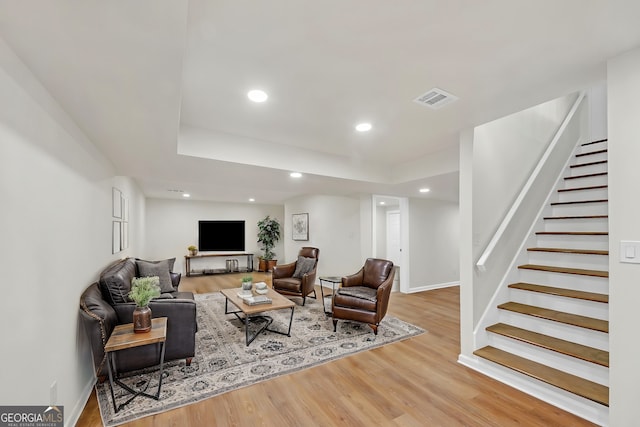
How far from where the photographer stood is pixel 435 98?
2275 millimetres

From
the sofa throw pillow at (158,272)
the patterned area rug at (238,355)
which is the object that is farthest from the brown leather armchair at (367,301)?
the sofa throw pillow at (158,272)

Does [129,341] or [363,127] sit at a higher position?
[363,127]

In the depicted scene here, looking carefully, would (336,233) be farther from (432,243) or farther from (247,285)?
(247,285)

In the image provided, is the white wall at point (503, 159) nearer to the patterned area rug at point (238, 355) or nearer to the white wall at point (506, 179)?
the white wall at point (506, 179)

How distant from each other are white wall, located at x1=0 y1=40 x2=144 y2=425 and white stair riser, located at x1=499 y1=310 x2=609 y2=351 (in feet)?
12.0

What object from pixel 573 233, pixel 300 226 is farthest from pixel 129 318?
pixel 300 226

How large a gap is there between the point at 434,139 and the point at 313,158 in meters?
1.45

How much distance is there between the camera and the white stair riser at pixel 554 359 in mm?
2133

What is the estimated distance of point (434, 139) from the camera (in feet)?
10.6

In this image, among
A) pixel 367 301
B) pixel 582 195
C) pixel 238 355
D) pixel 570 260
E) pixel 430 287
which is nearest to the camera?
pixel 570 260

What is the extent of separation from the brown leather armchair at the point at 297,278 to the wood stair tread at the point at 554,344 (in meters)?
2.78

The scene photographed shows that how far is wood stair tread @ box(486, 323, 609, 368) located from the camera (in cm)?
214

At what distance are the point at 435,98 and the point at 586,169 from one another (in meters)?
2.68

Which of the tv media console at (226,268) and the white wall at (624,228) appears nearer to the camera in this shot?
the white wall at (624,228)
